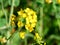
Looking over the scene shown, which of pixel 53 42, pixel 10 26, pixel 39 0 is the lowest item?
pixel 53 42

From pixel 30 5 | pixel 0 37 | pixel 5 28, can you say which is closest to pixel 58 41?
pixel 30 5

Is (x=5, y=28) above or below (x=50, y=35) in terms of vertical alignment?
above

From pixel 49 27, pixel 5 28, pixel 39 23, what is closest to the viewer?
pixel 5 28

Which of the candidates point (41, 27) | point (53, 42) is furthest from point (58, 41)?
point (41, 27)

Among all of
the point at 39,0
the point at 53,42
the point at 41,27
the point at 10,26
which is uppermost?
the point at 39,0

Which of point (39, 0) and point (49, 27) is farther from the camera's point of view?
point (49, 27)

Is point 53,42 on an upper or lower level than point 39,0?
lower

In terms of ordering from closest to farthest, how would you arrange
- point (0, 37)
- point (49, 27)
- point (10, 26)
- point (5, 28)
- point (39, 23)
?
1. point (0, 37)
2. point (10, 26)
3. point (5, 28)
4. point (39, 23)
5. point (49, 27)

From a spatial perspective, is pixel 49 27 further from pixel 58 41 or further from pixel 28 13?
pixel 28 13

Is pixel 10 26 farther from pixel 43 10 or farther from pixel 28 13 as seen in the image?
pixel 43 10
